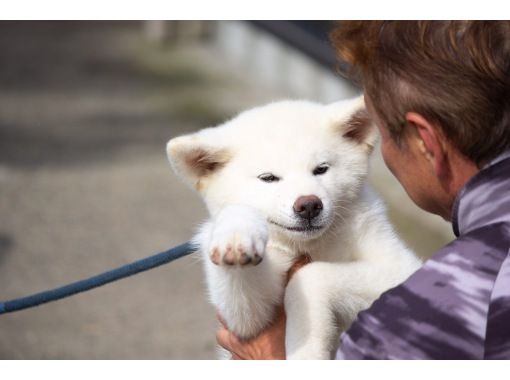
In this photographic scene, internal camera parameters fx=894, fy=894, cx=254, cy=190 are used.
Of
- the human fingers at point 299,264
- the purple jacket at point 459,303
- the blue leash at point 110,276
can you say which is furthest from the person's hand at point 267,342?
the purple jacket at point 459,303

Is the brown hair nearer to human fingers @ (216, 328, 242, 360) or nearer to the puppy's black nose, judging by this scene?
the puppy's black nose

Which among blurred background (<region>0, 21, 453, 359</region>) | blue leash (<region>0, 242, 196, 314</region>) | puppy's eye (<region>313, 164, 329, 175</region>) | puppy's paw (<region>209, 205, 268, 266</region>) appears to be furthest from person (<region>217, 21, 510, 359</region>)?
blurred background (<region>0, 21, 453, 359</region>)

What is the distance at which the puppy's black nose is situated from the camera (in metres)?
2.28

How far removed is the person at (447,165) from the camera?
1634 millimetres

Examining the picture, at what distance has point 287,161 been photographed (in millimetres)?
2371

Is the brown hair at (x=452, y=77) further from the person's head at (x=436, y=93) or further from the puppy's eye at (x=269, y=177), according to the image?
the puppy's eye at (x=269, y=177)

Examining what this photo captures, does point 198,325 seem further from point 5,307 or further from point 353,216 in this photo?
point 353,216

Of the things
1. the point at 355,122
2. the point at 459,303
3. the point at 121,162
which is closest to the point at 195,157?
the point at 355,122

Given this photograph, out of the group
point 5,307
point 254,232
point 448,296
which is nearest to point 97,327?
point 5,307

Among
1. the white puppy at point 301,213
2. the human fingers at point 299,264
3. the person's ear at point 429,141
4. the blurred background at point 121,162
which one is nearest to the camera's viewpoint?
the person's ear at point 429,141

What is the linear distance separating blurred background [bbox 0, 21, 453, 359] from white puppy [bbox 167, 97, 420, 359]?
840 millimetres

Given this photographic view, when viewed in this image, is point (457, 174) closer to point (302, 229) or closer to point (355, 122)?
point (302, 229)

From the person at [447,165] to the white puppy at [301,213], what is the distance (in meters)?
0.36

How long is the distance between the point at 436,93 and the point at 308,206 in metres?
0.59
